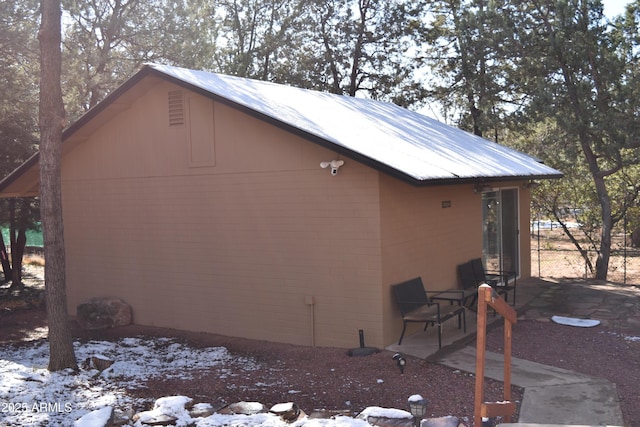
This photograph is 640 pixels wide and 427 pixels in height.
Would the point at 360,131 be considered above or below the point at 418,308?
above

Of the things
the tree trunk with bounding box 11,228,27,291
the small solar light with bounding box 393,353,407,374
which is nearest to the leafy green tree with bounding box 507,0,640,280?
Answer: the small solar light with bounding box 393,353,407,374

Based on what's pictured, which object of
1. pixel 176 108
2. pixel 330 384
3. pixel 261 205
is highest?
pixel 176 108

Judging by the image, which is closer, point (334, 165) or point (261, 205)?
point (334, 165)

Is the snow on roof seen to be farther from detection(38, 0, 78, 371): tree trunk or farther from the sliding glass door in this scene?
detection(38, 0, 78, 371): tree trunk

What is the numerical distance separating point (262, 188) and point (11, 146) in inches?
364

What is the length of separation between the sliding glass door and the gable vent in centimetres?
551

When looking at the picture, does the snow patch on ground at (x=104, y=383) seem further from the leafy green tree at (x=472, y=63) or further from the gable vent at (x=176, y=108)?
the leafy green tree at (x=472, y=63)

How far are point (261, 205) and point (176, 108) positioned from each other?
2168 millimetres

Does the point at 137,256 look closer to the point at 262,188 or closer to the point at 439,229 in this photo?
the point at 262,188

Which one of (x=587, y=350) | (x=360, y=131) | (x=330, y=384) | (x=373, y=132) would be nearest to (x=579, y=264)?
(x=587, y=350)

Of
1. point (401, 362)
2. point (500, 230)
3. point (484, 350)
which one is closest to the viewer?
point (484, 350)

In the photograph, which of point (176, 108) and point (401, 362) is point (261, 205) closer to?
point (176, 108)

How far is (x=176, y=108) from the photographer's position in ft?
31.6

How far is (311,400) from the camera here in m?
6.12
